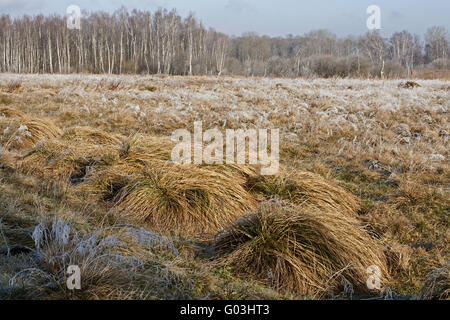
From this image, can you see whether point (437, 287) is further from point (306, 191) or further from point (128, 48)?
point (128, 48)

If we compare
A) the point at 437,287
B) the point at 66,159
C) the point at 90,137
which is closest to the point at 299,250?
the point at 437,287

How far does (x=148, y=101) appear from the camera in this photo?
441 inches

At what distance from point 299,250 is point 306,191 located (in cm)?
153

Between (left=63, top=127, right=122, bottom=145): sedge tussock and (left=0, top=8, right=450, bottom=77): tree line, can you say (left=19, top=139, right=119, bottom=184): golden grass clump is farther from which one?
(left=0, top=8, right=450, bottom=77): tree line

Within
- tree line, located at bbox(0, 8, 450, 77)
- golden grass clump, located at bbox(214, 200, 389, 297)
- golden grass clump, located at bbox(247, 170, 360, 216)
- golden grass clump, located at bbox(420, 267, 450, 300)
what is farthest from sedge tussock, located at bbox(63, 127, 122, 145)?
tree line, located at bbox(0, 8, 450, 77)

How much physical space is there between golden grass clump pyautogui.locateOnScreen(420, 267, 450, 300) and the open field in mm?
13

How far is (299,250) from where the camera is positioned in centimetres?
310

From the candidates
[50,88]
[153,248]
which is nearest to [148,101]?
[50,88]

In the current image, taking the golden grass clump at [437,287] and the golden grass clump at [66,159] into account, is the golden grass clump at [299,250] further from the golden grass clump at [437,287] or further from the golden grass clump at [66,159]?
the golden grass clump at [66,159]

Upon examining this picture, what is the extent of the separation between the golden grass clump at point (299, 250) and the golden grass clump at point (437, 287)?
455mm

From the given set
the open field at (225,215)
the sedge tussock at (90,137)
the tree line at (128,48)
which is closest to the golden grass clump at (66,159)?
the open field at (225,215)
